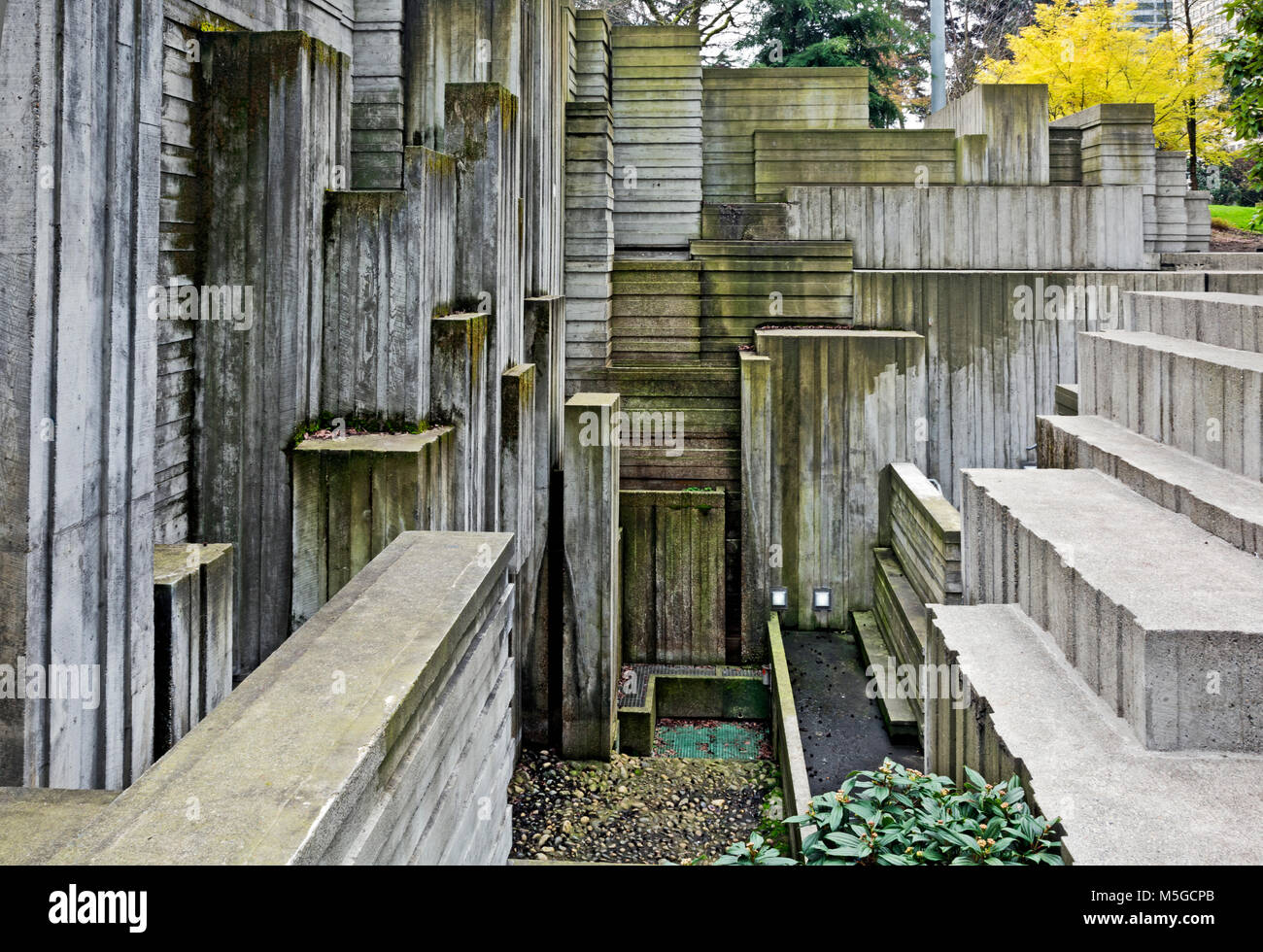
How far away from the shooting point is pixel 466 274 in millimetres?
6879

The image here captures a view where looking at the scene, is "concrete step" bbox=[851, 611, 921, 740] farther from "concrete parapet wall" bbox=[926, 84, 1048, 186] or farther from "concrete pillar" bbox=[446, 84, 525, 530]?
"concrete parapet wall" bbox=[926, 84, 1048, 186]

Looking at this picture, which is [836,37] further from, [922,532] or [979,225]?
[922,532]

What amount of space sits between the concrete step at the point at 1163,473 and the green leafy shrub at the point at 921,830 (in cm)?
191

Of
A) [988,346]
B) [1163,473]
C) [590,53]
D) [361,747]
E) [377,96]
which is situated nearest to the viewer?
[361,747]

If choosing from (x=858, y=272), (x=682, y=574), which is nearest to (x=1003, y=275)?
(x=858, y=272)

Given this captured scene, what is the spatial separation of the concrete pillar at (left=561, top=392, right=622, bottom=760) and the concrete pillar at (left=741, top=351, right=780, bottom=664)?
2.82 metres

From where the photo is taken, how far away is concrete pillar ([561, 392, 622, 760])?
8.45 meters

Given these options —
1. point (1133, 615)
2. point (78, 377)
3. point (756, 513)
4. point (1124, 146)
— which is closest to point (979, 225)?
point (1124, 146)

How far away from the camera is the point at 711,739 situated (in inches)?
379

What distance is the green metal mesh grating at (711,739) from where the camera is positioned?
9.28 meters

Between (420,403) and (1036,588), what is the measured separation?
11.1ft

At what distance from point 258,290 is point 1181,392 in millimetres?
5125

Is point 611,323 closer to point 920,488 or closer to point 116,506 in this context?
point 920,488

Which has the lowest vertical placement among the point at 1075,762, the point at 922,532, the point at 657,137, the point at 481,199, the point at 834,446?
the point at 1075,762
